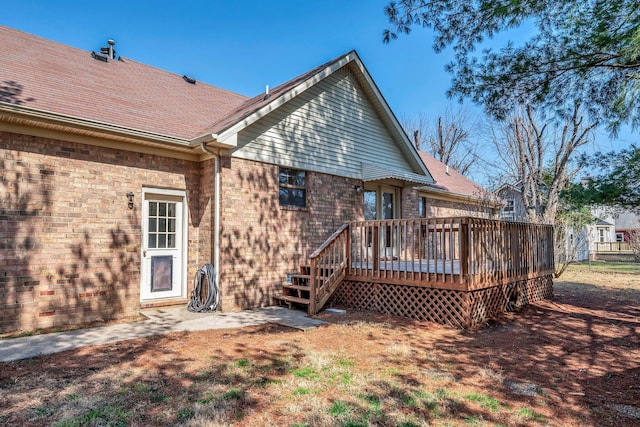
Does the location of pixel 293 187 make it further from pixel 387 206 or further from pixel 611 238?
pixel 611 238

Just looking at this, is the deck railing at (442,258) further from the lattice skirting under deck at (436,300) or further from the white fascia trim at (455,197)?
the white fascia trim at (455,197)

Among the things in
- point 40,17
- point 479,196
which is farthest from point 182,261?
point 479,196

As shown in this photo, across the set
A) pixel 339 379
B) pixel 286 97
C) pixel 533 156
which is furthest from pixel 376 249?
pixel 533 156

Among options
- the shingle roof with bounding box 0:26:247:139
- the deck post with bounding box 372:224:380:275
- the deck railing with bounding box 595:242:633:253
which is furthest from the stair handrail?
the deck railing with bounding box 595:242:633:253

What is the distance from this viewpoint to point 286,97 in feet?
28.5

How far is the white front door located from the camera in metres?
7.72

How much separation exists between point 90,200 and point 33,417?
4338mm

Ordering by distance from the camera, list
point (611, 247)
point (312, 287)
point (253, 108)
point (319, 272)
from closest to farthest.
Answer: point (312, 287)
point (319, 272)
point (253, 108)
point (611, 247)

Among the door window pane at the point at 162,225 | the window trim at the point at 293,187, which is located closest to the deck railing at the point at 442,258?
the window trim at the point at 293,187

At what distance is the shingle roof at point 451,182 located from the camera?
640 inches

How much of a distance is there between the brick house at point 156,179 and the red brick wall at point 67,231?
0.06 feet

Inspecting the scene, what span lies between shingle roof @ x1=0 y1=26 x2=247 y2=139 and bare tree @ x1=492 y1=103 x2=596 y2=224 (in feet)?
48.5

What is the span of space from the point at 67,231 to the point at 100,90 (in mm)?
3380

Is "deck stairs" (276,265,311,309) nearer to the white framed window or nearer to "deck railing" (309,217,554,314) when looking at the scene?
"deck railing" (309,217,554,314)
